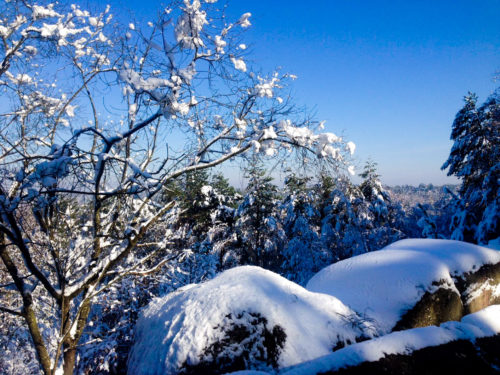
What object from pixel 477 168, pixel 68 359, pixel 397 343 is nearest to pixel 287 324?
pixel 397 343

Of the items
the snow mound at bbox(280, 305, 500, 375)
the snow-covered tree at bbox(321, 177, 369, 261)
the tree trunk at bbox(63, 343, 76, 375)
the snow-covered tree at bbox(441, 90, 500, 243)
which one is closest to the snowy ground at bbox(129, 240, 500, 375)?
the snow mound at bbox(280, 305, 500, 375)

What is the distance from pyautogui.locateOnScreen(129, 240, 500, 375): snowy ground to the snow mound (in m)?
0.01

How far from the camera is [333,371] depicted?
8.30 ft

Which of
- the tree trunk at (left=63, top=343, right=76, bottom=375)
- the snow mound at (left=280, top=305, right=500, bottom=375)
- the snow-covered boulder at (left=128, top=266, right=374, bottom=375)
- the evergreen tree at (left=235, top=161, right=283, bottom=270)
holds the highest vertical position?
the evergreen tree at (left=235, top=161, right=283, bottom=270)

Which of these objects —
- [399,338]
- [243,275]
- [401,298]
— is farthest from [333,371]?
[401,298]

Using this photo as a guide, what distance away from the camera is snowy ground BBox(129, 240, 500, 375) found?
3.00 m

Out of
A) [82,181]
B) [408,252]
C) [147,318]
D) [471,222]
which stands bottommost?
[471,222]

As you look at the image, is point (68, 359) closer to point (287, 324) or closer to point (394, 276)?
point (287, 324)

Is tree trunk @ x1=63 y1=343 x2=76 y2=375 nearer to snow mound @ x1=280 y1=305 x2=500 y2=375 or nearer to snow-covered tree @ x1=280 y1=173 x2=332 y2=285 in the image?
snow mound @ x1=280 y1=305 x2=500 y2=375

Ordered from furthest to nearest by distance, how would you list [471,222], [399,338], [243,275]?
[471,222] < [243,275] < [399,338]

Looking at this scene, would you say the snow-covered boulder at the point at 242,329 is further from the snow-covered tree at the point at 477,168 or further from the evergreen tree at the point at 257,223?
the snow-covered tree at the point at 477,168

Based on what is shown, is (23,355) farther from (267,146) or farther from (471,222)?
(471,222)

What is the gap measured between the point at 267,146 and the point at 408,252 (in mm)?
4345

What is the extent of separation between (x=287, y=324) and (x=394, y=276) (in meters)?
2.67
